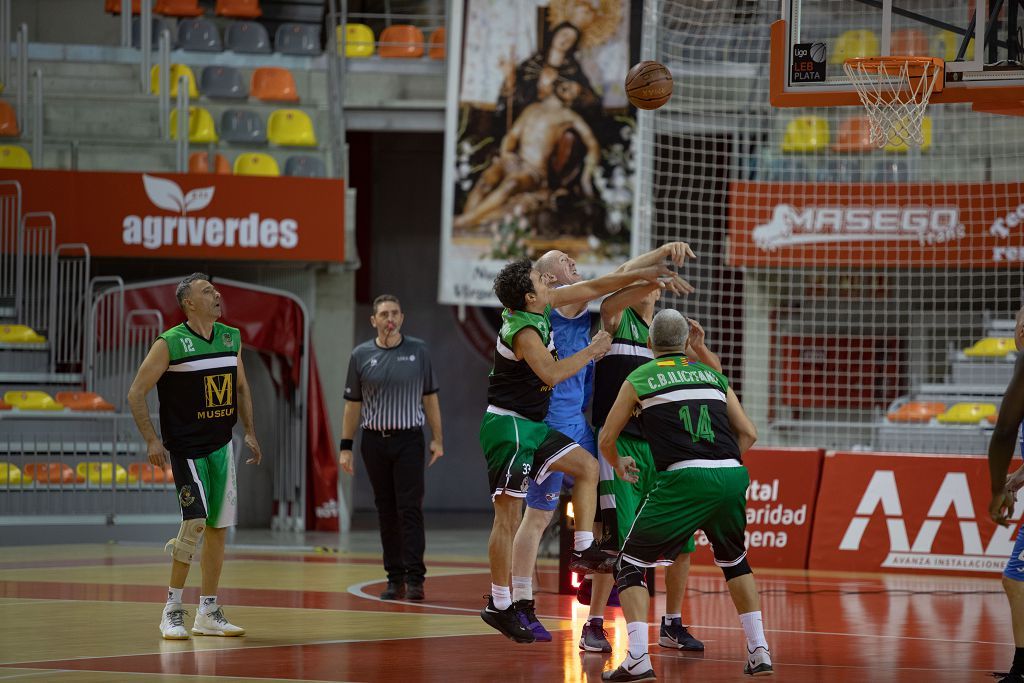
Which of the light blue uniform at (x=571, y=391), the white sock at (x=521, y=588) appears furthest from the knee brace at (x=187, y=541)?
the light blue uniform at (x=571, y=391)

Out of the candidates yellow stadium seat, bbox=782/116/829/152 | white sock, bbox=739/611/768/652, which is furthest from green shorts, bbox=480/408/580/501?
yellow stadium seat, bbox=782/116/829/152

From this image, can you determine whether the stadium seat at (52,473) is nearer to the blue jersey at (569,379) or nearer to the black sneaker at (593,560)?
the blue jersey at (569,379)

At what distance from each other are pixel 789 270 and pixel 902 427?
289 cm

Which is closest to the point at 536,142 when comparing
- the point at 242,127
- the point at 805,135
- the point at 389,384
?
the point at 805,135

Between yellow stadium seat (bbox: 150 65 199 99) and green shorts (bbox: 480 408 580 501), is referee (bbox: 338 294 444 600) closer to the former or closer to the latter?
green shorts (bbox: 480 408 580 501)

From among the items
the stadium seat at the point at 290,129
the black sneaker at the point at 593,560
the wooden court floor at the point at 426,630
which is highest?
the stadium seat at the point at 290,129

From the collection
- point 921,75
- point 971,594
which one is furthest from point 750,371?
point 921,75

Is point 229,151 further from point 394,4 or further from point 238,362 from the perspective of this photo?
point 238,362

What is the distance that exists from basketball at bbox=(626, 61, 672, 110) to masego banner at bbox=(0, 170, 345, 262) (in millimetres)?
8637

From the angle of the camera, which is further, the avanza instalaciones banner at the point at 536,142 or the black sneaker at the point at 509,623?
the avanza instalaciones banner at the point at 536,142

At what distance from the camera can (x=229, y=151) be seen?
64.7 ft

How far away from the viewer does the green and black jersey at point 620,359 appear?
336 inches

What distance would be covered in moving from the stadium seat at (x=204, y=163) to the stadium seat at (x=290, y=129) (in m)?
0.99

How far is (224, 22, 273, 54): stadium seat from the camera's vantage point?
68.9 ft
